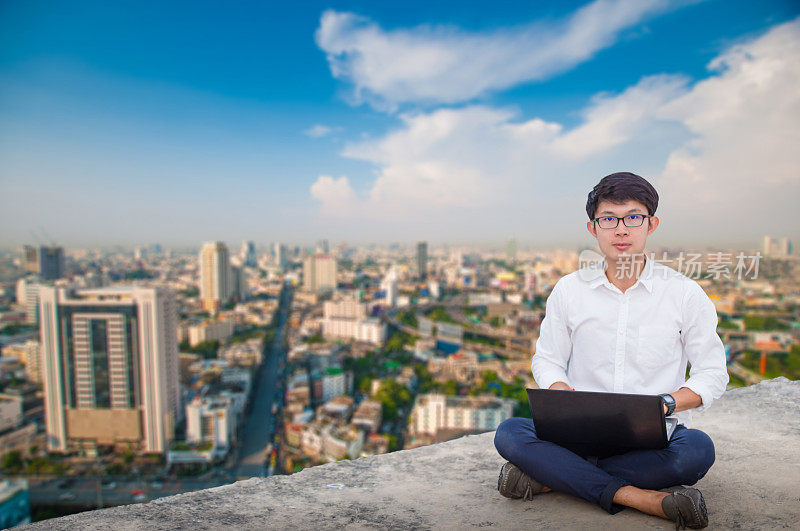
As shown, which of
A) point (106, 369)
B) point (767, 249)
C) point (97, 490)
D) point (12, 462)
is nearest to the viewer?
point (767, 249)

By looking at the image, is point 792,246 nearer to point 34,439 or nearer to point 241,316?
point 34,439

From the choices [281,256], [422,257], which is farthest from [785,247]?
[281,256]

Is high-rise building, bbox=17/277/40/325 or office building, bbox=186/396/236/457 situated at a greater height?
high-rise building, bbox=17/277/40/325

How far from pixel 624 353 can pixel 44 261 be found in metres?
16.6

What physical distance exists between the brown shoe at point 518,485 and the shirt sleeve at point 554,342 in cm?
13

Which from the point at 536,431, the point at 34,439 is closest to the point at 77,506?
the point at 34,439

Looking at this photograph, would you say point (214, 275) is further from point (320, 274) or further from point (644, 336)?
point (644, 336)

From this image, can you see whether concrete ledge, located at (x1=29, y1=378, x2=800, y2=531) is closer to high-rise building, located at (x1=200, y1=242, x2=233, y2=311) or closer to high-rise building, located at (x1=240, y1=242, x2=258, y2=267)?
high-rise building, located at (x1=200, y1=242, x2=233, y2=311)

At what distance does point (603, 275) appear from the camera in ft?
2.12

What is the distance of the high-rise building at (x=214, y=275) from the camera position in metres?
17.1

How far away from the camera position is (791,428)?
0.90 m

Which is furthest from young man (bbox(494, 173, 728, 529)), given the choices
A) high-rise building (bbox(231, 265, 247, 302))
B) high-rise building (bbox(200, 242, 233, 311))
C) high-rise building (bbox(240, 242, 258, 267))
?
high-rise building (bbox(240, 242, 258, 267))

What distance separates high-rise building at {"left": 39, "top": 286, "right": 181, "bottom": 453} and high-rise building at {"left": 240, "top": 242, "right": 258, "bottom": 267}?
78.9 feet

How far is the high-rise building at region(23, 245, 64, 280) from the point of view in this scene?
43.3 ft
